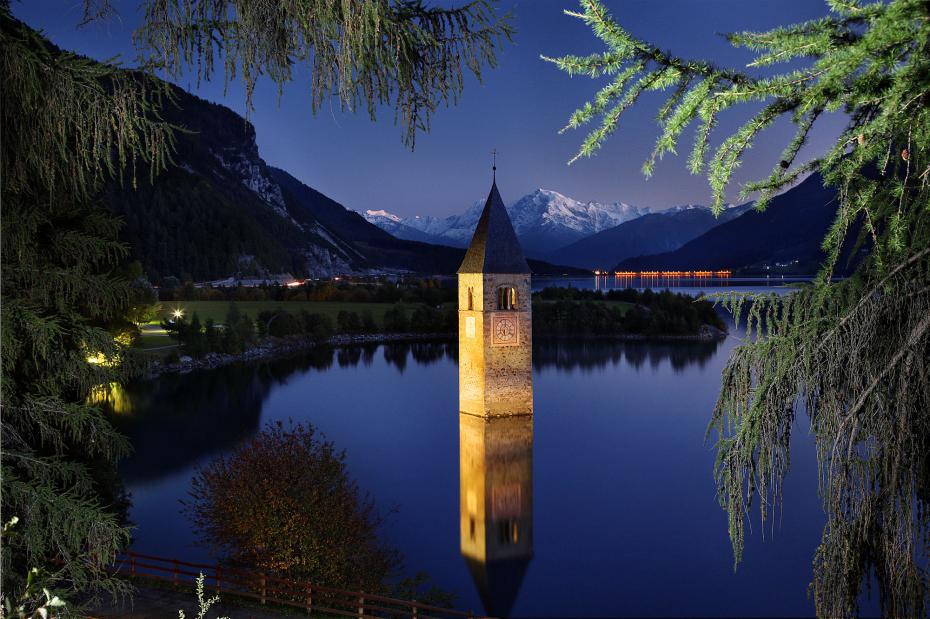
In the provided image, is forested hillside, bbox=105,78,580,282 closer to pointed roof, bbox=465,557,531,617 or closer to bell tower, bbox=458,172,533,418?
bell tower, bbox=458,172,533,418

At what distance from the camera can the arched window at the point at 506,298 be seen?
32.3 meters

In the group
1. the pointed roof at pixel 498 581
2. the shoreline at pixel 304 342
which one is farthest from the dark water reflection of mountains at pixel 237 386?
the pointed roof at pixel 498 581

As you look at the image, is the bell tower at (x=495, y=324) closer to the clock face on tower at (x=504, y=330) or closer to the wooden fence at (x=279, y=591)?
the clock face on tower at (x=504, y=330)

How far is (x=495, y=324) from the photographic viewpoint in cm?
3125

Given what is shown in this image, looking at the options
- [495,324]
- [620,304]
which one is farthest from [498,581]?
[620,304]

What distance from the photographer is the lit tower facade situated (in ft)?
90.9

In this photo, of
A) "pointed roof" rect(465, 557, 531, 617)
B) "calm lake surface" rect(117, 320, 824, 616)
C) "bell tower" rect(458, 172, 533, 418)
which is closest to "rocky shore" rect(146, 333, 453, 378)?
"calm lake surface" rect(117, 320, 824, 616)

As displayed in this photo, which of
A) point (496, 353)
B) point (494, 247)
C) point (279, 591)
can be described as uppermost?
point (494, 247)

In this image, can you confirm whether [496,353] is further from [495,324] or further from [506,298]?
[506,298]

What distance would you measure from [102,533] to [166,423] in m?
31.3

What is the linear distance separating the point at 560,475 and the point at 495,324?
723 cm

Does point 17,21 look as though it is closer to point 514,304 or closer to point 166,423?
point 514,304

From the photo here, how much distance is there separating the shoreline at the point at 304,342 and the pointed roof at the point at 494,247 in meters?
24.3

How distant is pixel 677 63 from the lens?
9.56 feet
